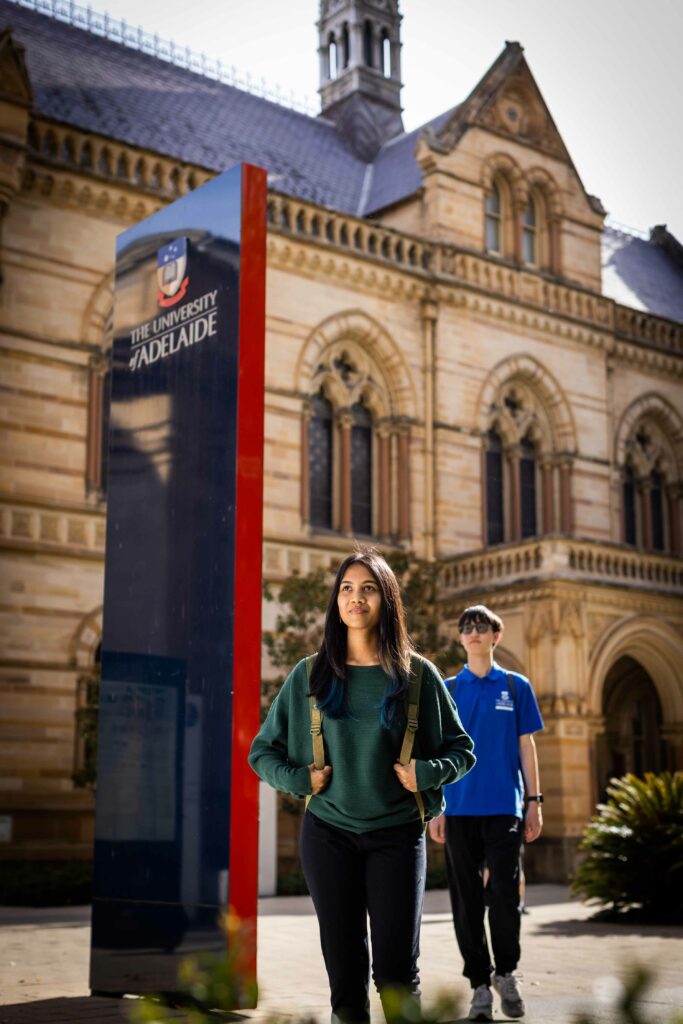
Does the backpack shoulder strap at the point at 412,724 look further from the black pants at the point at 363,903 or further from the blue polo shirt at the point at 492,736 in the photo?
the blue polo shirt at the point at 492,736

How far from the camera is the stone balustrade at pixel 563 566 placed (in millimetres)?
20206

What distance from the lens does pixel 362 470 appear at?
76.3ft

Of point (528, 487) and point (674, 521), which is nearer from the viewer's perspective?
point (528, 487)

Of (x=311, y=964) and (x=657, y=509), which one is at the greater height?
(x=657, y=509)

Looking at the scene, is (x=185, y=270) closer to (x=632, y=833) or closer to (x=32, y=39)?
(x=632, y=833)

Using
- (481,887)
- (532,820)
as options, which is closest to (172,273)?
(532,820)

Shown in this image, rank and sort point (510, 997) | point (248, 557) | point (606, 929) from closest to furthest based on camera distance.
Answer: point (510, 997) → point (248, 557) → point (606, 929)

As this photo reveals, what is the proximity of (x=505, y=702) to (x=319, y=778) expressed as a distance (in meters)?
2.79

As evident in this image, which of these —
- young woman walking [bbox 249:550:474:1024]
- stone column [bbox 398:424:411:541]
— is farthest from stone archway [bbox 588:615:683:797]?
young woman walking [bbox 249:550:474:1024]

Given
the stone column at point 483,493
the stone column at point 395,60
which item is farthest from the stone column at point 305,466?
the stone column at point 395,60

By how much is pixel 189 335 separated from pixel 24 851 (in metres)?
11.8

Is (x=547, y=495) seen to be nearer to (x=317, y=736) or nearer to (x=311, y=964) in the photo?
(x=311, y=964)

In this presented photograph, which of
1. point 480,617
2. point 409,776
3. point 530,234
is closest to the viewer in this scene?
point 409,776

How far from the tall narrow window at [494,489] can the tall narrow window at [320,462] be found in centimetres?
342
